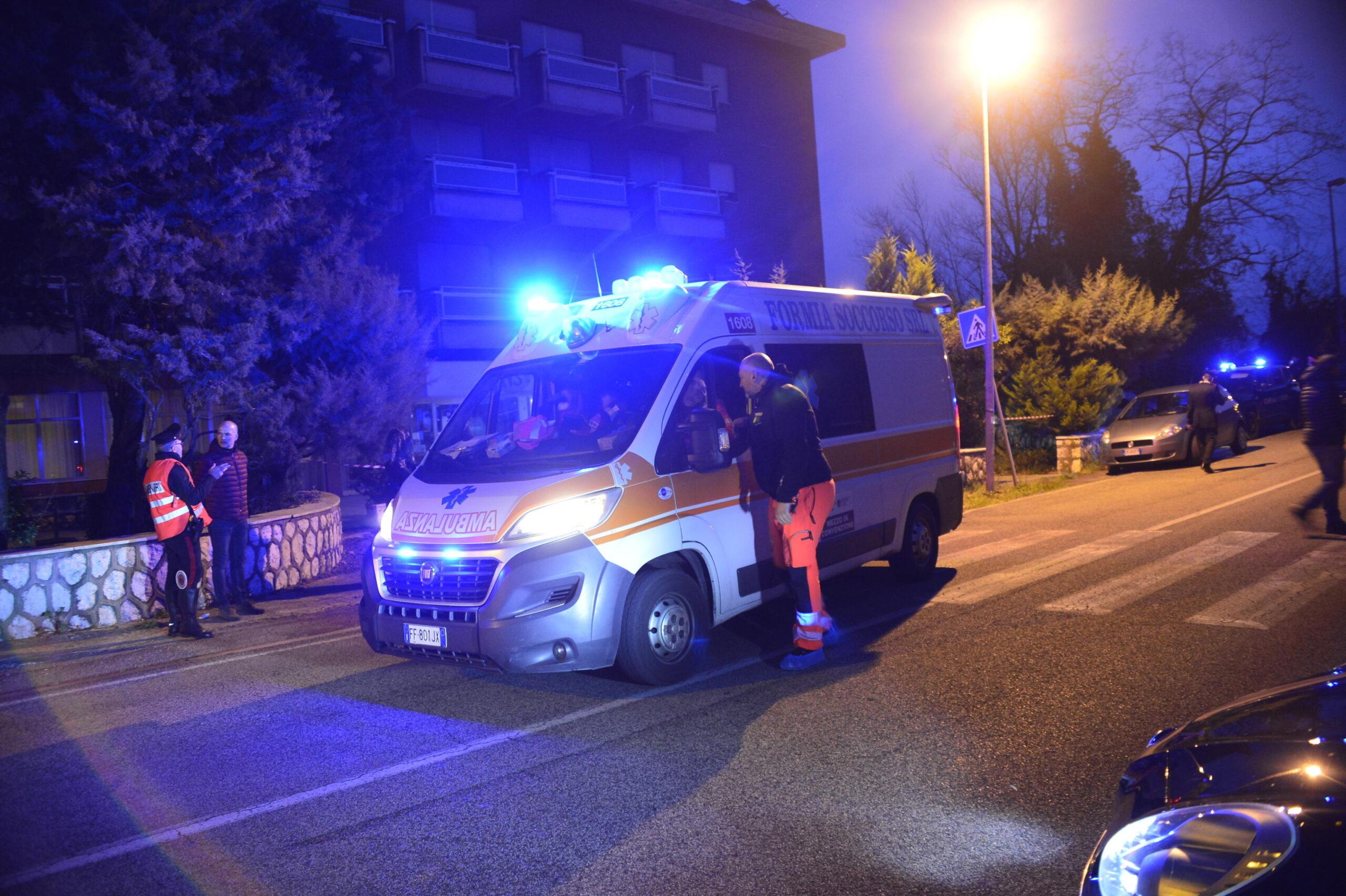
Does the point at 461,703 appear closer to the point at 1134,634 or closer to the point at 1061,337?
the point at 1134,634

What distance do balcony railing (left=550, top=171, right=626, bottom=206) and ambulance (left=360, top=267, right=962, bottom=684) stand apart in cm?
2070

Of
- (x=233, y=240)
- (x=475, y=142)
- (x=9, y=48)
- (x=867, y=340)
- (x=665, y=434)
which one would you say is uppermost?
(x=475, y=142)

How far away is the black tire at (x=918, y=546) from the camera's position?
328 inches

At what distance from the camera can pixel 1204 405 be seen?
55.3ft

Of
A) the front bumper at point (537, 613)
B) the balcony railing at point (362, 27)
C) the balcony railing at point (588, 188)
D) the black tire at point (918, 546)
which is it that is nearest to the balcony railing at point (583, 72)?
the balcony railing at point (588, 188)

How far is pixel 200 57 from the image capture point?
1131cm

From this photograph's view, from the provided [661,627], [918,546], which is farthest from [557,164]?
[661,627]

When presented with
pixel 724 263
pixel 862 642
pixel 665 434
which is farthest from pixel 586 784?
pixel 724 263

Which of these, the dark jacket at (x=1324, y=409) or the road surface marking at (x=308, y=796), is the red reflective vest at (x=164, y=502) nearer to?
the road surface marking at (x=308, y=796)

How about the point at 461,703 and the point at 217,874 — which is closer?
the point at 217,874

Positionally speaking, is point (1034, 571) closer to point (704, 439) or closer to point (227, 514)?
point (704, 439)

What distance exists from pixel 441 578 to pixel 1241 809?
4211 mm

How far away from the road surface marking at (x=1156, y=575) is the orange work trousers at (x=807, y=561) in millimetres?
2215

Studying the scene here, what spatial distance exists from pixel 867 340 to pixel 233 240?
8021 millimetres
